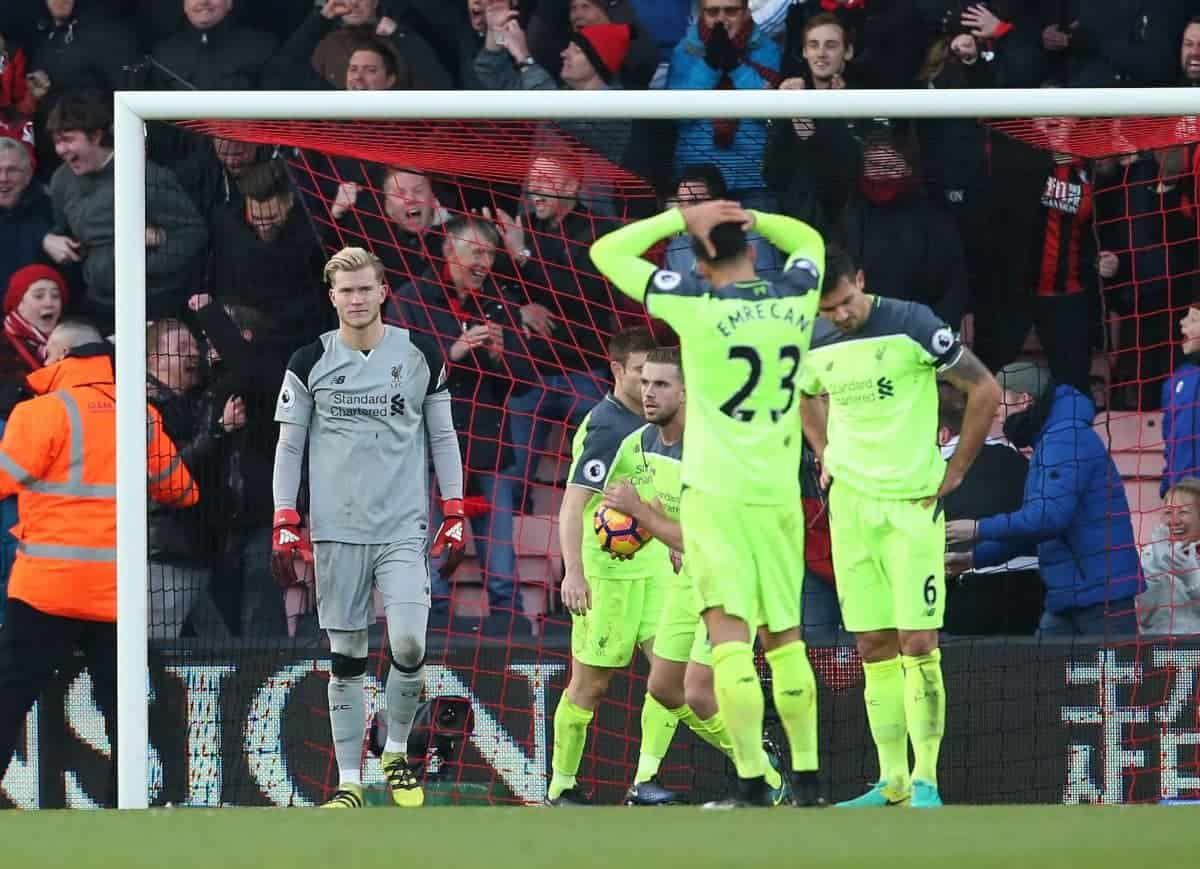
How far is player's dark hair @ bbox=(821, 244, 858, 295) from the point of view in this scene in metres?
5.02

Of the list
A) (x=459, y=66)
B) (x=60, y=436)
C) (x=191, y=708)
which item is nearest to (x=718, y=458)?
(x=191, y=708)

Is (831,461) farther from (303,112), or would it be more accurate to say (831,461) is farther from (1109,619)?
(303,112)

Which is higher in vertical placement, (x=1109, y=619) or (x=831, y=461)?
(x=831, y=461)

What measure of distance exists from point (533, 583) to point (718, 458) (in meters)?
0.77

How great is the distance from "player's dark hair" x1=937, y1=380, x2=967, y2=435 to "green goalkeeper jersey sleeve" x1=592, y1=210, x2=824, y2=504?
388 millimetres

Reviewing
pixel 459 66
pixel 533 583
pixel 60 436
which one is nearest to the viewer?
pixel 533 583

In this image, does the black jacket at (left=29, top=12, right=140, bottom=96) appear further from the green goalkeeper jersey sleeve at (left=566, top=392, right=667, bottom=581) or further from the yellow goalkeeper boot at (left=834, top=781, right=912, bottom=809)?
the yellow goalkeeper boot at (left=834, top=781, right=912, bottom=809)

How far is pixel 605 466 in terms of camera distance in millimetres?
5184

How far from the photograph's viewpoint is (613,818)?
15.3 feet

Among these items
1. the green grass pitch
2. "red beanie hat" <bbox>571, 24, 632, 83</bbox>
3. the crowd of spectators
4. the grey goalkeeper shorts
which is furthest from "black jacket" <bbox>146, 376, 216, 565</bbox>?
"red beanie hat" <bbox>571, 24, 632, 83</bbox>

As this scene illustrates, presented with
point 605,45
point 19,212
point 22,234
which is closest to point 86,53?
point 19,212

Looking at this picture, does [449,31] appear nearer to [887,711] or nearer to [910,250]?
[910,250]

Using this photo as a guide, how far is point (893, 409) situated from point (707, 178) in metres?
0.75

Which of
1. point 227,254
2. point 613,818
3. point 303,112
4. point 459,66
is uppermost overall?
point 459,66
